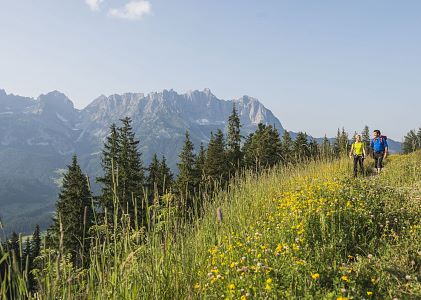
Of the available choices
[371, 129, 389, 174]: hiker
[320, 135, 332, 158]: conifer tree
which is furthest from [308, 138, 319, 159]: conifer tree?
[371, 129, 389, 174]: hiker

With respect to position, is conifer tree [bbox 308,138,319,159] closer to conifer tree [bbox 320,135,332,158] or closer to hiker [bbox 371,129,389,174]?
conifer tree [bbox 320,135,332,158]

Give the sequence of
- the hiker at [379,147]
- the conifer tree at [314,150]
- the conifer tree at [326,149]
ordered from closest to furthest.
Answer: the conifer tree at [314,150], the hiker at [379,147], the conifer tree at [326,149]

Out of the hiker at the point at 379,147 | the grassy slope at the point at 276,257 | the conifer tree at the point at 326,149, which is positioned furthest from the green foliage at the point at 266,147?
the grassy slope at the point at 276,257

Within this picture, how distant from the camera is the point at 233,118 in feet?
176

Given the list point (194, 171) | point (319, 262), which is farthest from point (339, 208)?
point (194, 171)

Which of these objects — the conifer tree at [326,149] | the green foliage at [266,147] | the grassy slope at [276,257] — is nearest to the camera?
the grassy slope at [276,257]

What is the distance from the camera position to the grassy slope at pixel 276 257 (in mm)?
3297

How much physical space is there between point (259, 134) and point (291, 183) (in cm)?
4776

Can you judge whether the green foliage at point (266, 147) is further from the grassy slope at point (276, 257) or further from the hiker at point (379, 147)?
the grassy slope at point (276, 257)

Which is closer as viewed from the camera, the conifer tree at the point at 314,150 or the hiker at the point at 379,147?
the conifer tree at the point at 314,150

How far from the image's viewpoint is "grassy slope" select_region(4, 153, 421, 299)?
330cm

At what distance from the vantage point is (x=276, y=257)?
4348 mm

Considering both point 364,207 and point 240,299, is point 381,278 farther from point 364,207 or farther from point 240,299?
point 364,207

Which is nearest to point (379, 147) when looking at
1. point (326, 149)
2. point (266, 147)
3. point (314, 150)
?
point (326, 149)
